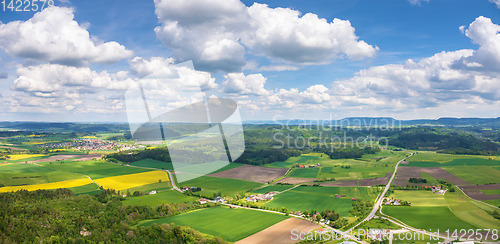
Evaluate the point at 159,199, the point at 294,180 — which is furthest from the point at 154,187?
the point at 294,180

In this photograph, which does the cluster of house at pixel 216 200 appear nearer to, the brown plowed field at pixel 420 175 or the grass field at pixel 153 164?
the grass field at pixel 153 164

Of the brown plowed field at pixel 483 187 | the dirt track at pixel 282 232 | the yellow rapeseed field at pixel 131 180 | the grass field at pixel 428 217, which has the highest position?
the brown plowed field at pixel 483 187

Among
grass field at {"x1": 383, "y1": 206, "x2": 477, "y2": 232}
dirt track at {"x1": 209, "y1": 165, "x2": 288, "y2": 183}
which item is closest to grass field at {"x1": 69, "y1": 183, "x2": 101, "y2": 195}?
dirt track at {"x1": 209, "y1": 165, "x2": 288, "y2": 183}

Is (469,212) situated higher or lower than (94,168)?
higher

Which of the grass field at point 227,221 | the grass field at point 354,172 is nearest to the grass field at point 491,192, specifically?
the grass field at point 354,172

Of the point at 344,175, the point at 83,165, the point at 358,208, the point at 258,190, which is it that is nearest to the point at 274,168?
the point at 344,175

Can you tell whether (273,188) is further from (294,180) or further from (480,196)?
(480,196)

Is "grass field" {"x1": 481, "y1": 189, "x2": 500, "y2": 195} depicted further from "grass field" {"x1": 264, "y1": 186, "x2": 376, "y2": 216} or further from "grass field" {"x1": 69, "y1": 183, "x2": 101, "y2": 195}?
"grass field" {"x1": 69, "y1": 183, "x2": 101, "y2": 195}
